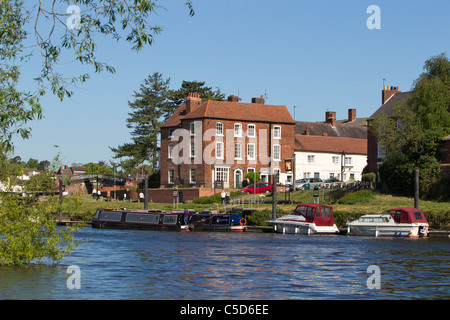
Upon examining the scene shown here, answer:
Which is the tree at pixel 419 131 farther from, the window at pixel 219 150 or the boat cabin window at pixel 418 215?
the window at pixel 219 150

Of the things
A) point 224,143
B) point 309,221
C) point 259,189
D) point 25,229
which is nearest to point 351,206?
point 309,221

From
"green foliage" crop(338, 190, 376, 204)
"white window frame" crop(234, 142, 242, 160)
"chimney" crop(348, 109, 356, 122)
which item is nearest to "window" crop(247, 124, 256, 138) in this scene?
"white window frame" crop(234, 142, 242, 160)

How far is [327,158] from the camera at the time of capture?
92.4 meters

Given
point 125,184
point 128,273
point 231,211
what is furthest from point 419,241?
point 125,184

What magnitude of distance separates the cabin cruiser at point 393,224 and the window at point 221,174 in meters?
31.7

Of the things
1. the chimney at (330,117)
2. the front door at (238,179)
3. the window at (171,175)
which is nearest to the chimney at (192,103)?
the window at (171,175)

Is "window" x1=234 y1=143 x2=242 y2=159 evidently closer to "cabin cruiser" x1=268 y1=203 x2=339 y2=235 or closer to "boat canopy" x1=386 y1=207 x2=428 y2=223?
"cabin cruiser" x1=268 y1=203 x2=339 y2=235

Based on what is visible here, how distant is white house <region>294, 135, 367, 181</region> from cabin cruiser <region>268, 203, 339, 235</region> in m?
37.6

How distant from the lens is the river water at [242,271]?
75.4ft

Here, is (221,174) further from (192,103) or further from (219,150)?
(192,103)

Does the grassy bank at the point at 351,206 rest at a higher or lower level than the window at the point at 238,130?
lower

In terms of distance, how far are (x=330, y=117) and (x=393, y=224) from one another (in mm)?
59176
